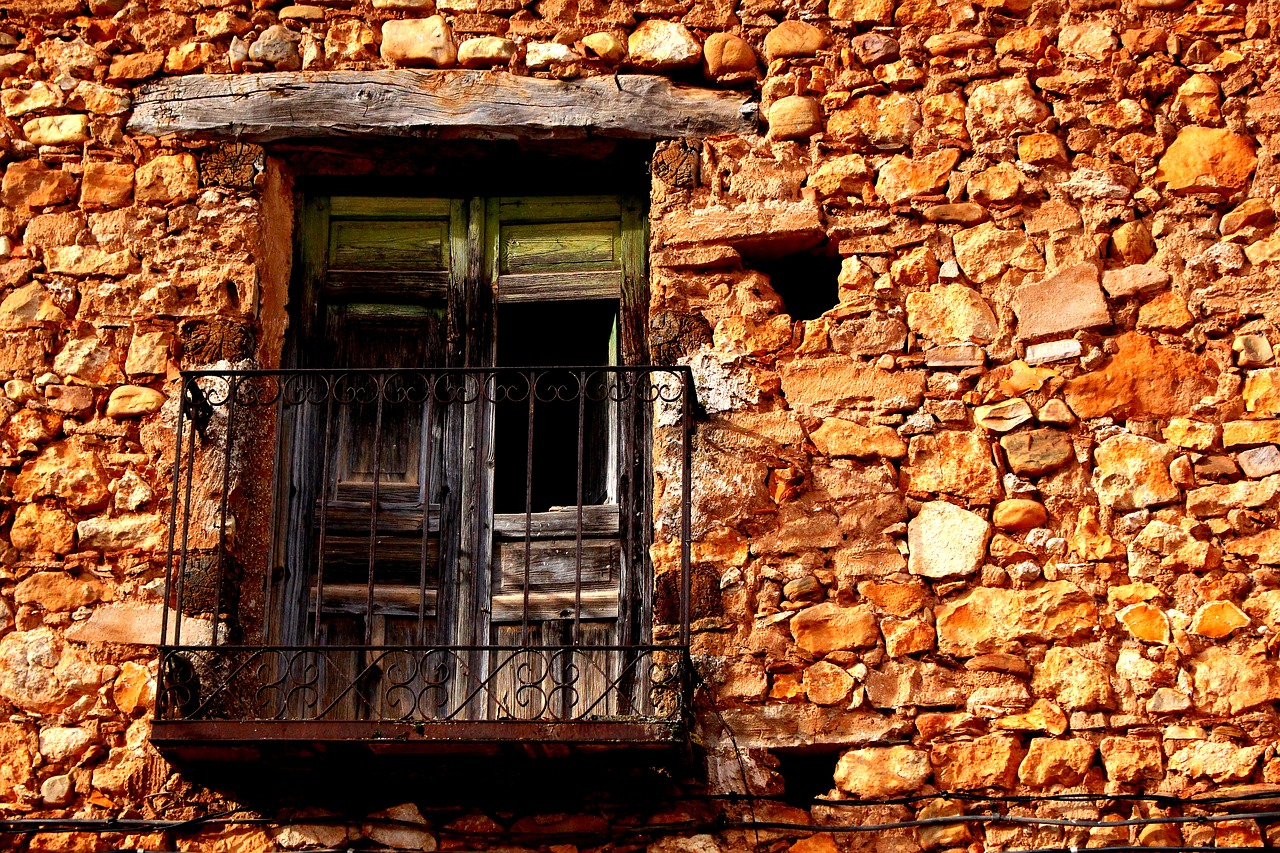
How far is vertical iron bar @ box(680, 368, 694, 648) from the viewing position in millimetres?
4684

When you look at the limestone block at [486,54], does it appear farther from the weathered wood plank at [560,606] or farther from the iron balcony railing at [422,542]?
the weathered wood plank at [560,606]

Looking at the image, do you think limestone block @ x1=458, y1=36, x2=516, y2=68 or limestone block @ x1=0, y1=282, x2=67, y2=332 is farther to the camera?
limestone block @ x1=458, y1=36, x2=516, y2=68

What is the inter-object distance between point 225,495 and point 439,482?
67 cm

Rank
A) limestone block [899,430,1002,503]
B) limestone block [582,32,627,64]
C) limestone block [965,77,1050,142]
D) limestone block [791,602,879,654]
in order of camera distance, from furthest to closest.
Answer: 1. limestone block [582,32,627,64]
2. limestone block [965,77,1050,142]
3. limestone block [899,430,1002,503]
4. limestone block [791,602,879,654]

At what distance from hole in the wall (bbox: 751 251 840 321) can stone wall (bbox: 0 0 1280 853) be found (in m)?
0.01

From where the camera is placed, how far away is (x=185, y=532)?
Answer: 4.71 meters

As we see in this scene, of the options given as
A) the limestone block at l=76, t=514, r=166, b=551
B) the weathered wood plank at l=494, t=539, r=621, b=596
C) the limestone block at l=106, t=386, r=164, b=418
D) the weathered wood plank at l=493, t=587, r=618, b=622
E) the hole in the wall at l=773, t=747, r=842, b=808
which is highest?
the limestone block at l=106, t=386, r=164, b=418

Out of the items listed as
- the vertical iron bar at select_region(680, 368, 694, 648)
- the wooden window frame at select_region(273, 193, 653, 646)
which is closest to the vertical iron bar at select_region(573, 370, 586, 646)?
the wooden window frame at select_region(273, 193, 653, 646)

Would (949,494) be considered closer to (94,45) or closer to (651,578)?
(651,578)

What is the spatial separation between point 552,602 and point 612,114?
1566 mm

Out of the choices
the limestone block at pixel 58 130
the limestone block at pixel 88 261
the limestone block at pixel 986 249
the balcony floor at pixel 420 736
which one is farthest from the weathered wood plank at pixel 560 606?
the limestone block at pixel 58 130

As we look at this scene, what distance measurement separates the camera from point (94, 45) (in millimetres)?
5578

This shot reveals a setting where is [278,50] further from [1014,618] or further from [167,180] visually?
[1014,618]

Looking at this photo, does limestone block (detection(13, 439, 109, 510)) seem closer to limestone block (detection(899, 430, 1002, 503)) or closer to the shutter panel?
the shutter panel
